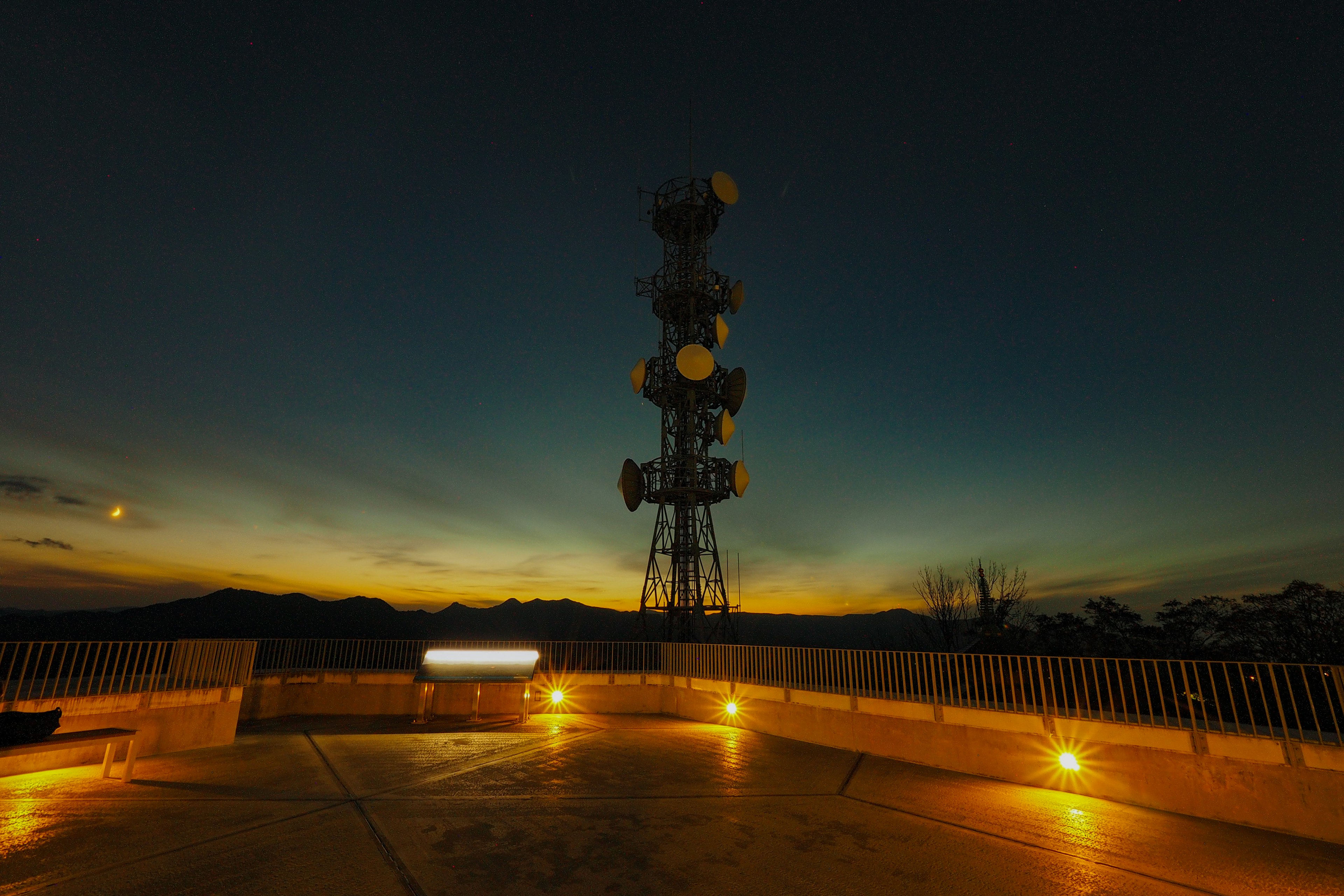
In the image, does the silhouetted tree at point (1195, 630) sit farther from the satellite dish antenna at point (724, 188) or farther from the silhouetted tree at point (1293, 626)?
the satellite dish antenna at point (724, 188)

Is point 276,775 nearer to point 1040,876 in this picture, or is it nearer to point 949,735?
point 1040,876

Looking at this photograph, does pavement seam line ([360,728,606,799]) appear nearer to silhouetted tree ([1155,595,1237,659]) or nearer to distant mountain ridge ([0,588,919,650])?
silhouetted tree ([1155,595,1237,659])

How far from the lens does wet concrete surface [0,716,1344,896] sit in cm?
511

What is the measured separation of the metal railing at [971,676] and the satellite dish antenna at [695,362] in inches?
366

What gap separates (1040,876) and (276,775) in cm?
Result: 958

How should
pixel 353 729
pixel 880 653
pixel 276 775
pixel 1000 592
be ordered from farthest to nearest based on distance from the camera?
pixel 1000 592 → pixel 353 729 → pixel 880 653 → pixel 276 775

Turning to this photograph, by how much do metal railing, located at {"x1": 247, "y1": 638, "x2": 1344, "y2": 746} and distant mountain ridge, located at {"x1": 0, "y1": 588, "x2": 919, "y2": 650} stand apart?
78.9 meters

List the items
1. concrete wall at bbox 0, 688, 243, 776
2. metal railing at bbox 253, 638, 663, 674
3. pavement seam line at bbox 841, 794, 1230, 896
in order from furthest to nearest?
metal railing at bbox 253, 638, 663, 674
concrete wall at bbox 0, 688, 243, 776
pavement seam line at bbox 841, 794, 1230, 896

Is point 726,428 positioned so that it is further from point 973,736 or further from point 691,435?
point 973,736

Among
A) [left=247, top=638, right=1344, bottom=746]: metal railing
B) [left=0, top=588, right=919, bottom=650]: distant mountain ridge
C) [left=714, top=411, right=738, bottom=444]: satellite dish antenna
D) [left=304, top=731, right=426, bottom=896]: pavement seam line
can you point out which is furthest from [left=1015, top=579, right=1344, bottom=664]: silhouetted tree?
[left=0, top=588, right=919, bottom=650]: distant mountain ridge

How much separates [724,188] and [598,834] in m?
23.6

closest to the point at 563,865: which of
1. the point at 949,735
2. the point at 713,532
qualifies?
the point at 949,735

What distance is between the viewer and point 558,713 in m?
15.4

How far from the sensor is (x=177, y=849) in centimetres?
563
